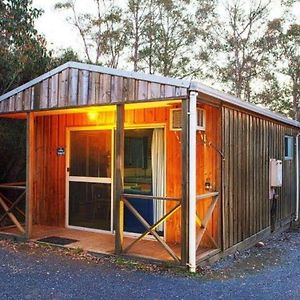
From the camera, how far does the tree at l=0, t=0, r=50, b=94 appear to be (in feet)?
26.7

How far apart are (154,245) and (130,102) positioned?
7.38 ft

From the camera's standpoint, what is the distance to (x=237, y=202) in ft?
20.4

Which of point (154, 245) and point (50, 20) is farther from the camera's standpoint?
point (50, 20)

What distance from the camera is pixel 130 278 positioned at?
15.2 ft

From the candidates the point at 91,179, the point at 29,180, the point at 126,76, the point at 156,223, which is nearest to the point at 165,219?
the point at 156,223

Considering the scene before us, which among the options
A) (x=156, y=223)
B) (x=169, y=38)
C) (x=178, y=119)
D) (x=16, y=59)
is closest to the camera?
(x=156, y=223)

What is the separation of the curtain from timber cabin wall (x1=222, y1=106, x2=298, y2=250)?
3.57 ft

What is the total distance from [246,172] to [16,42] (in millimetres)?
5530

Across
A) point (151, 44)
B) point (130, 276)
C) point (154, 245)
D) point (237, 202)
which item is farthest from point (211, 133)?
point (151, 44)

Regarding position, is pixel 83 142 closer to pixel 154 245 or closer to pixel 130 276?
pixel 154 245

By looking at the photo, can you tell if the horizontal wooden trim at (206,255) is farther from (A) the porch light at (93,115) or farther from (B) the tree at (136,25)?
(B) the tree at (136,25)

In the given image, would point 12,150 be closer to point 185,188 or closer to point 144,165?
point 144,165

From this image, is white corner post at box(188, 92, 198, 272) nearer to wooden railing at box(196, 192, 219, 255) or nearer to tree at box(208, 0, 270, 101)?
wooden railing at box(196, 192, 219, 255)

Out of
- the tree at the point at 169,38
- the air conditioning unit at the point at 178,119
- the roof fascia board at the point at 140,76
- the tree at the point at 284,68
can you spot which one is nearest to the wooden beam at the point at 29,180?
the roof fascia board at the point at 140,76
